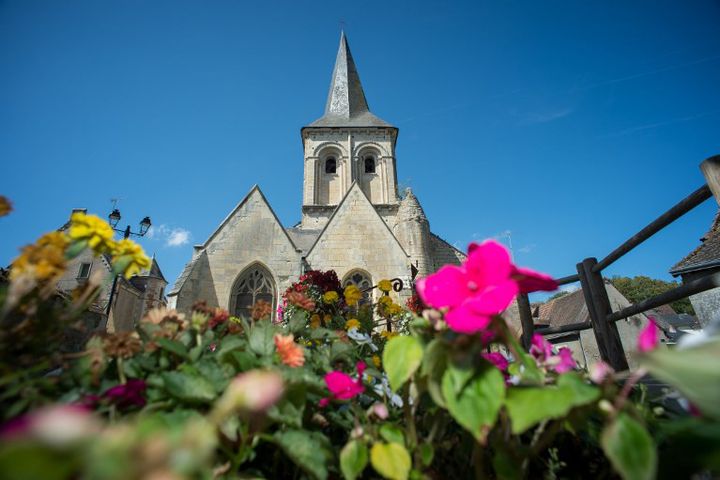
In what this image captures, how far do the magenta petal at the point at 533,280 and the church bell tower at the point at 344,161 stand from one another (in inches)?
854

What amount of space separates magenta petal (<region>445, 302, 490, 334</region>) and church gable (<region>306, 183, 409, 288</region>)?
10.5 meters

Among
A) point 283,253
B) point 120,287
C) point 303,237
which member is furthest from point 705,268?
point 120,287

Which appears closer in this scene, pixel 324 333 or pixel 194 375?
pixel 194 375

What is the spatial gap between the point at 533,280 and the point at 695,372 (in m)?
0.41

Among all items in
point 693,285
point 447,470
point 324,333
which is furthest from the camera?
point 693,285

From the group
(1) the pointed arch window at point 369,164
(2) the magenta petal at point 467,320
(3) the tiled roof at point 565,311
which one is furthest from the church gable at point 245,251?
(3) the tiled roof at point 565,311

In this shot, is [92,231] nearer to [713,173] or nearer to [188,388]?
[188,388]

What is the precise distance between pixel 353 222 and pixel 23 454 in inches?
470

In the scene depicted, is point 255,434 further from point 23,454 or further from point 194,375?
point 23,454

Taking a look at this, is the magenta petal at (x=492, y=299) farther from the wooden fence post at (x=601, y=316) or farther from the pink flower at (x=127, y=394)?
the wooden fence post at (x=601, y=316)

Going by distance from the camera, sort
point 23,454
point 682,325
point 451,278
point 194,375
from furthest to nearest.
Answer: point 682,325 < point 194,375 < point 451,278 < point 23,454

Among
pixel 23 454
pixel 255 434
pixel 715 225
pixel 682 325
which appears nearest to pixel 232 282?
pixel 255 434

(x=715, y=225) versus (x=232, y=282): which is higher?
(x=715, y=225)

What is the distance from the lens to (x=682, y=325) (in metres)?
33.8
